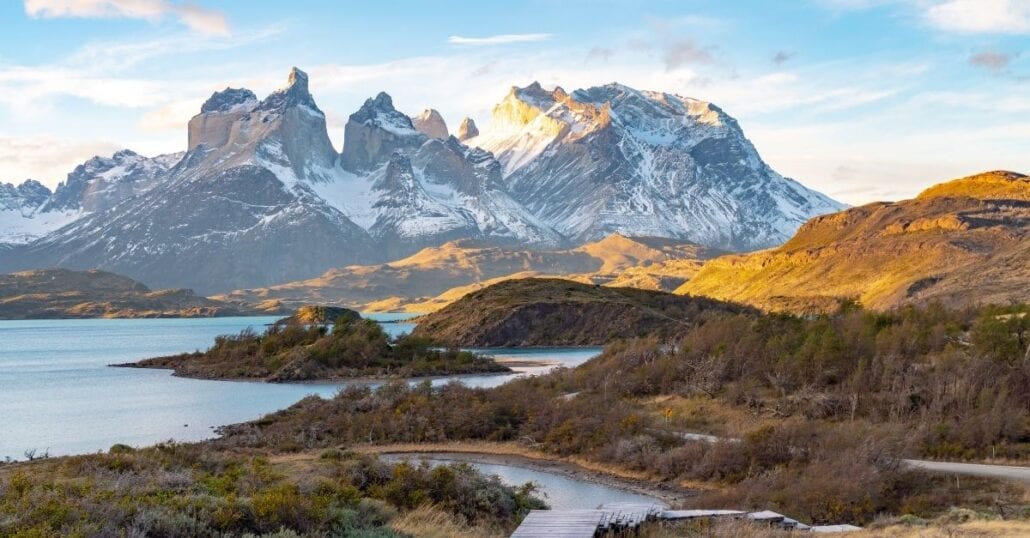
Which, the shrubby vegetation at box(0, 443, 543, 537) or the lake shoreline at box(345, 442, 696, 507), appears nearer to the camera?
the shrubby vegetation at box(0, 443, 543, 537)

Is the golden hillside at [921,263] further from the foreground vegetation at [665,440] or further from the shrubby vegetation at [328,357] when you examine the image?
the foreground vegetation at [665,440]

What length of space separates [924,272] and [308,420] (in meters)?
122

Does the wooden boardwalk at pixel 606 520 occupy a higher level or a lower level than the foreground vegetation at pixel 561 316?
higher

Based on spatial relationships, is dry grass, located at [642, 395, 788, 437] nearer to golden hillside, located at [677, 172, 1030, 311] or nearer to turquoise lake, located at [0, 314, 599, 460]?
turquoise lake, located at [0, 314, 599, 460]

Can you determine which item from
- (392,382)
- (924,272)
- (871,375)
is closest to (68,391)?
(392,382)

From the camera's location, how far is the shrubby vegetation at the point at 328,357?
8769cm

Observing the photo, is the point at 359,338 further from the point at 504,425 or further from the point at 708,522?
the point at 708,522

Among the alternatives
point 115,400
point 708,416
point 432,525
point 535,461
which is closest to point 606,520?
point 432,525

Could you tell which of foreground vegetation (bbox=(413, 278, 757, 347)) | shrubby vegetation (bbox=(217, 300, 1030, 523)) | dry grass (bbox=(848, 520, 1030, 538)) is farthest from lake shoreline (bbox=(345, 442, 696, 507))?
foreground vegetation (bbox=(413, 278, 757, 347))

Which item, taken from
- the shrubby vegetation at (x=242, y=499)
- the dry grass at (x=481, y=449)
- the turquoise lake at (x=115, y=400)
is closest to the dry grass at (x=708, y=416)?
the dry grass at (x=481, y=449)

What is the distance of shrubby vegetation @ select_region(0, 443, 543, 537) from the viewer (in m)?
16.4

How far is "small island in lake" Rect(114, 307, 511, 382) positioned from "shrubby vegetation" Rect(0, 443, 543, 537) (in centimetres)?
5515

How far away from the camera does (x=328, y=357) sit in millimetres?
90250

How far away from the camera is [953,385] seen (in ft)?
134
